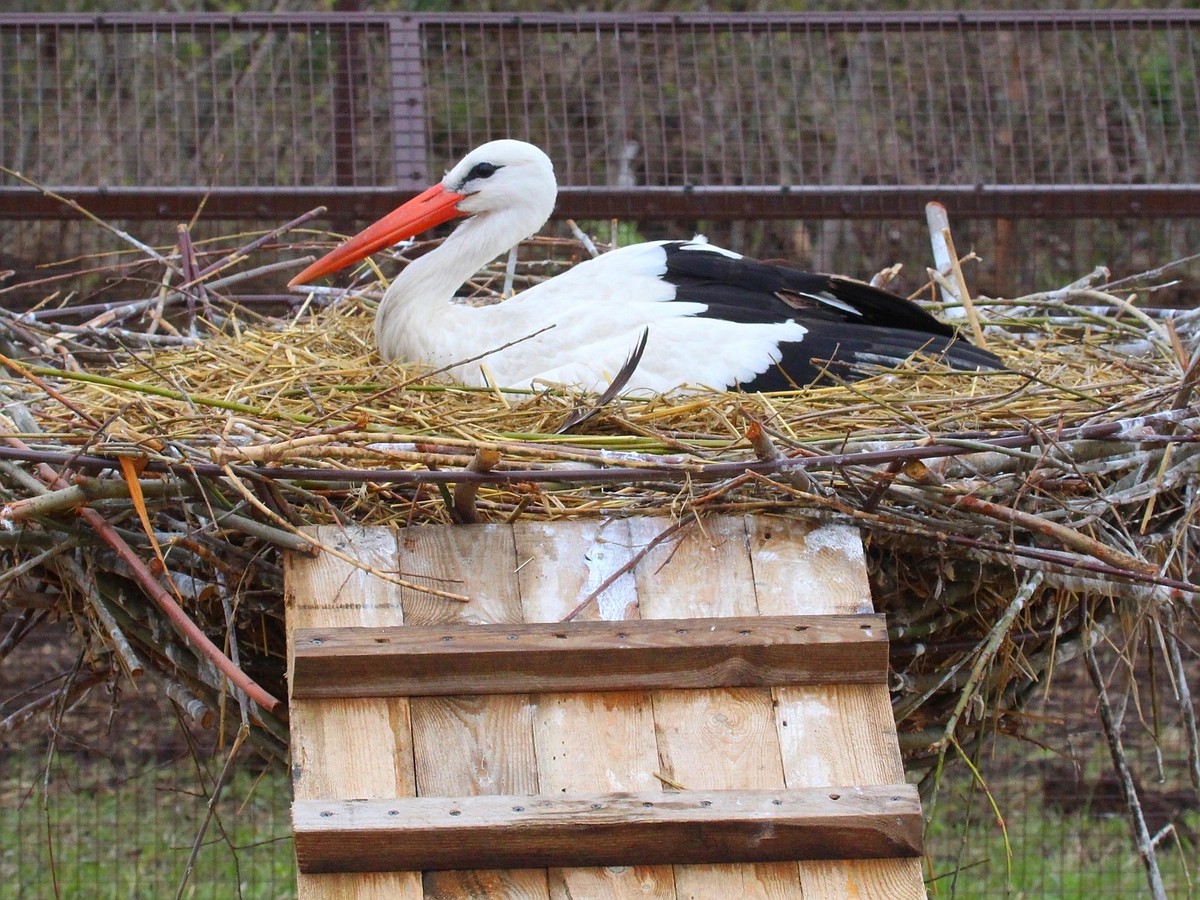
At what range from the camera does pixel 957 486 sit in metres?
2.50

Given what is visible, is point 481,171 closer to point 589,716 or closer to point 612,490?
point 612,490

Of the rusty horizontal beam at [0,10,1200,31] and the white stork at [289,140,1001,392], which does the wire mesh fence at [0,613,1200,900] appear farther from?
the white stork at [289,140,1001,392]

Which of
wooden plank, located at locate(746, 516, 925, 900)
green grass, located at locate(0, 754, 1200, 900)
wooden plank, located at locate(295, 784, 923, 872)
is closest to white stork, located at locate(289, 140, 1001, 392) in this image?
wooden plank, located at locate(746, 516, 925, 900)

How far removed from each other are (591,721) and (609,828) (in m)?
0.19

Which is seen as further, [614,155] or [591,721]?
[614,155]

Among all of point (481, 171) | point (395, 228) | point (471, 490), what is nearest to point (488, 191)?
point (481, 171)

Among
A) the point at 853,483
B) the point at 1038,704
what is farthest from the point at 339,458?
the point at 1038,704

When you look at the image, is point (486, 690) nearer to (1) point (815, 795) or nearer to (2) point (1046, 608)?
(1) point (815, 795)

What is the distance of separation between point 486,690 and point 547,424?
1.87 ft

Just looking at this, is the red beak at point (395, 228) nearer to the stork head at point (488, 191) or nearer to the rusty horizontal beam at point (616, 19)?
the stork head at point (488, 191)

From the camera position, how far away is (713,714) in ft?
7.83

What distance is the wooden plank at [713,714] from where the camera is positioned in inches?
89.2

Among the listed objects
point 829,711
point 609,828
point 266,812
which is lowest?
point 609,828

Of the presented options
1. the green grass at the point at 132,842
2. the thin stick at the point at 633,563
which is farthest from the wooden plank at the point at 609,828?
the green grass at the point at 132,842
